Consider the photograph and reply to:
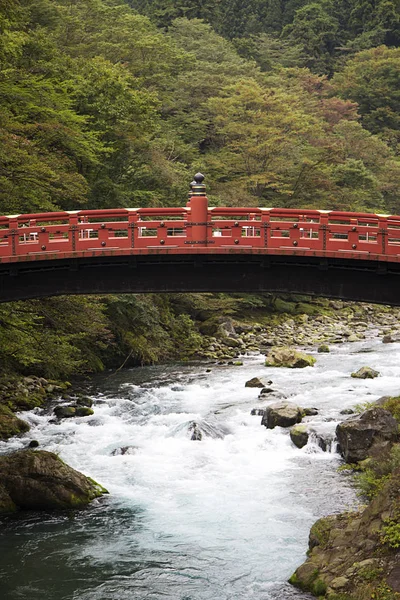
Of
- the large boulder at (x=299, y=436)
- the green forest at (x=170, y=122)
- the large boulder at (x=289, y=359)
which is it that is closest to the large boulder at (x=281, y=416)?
the large boulder at (x=299, y=436)

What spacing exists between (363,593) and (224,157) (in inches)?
1761

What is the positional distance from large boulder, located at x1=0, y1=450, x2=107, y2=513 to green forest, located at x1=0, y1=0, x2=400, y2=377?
20.4ft

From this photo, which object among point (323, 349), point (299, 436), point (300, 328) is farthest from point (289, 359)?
point (299, 436)

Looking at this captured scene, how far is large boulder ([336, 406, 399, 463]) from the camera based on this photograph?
23453 millimetres

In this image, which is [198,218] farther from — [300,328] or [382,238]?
[300,328]

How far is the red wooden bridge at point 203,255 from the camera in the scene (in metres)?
20.3

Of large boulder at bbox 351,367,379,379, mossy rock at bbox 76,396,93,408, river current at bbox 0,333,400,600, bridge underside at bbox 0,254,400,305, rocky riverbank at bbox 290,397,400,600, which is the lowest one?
river current at bbox 0,333,400,600

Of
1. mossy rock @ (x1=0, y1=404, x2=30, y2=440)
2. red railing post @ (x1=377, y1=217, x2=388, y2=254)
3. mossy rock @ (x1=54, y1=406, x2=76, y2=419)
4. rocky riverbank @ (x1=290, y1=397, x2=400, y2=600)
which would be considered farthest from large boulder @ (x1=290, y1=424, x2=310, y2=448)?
mossy rock @ (x1=0, y1=404, x2=30, y2=440)

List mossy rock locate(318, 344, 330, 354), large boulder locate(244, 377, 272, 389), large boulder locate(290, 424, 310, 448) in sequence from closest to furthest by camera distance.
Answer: large boulder locate(290, 424, 310, 448) < large boulder locate(244, 377, 272, 389) < mossy rock locate(318, 344, 330, 354)

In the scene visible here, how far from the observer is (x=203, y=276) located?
21.9 meters

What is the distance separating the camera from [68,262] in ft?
70.5

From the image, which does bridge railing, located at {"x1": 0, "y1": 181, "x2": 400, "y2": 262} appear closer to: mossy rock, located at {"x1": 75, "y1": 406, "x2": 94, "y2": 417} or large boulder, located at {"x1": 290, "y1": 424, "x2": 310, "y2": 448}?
large boulder, located at {"x1": 290, "y1": 424, "x2": 310, "y2": 448}

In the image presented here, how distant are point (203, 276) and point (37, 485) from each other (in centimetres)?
732

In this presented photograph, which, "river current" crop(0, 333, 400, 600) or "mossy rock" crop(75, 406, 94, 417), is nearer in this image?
"river current" crop(0, 333, 400, 600)
